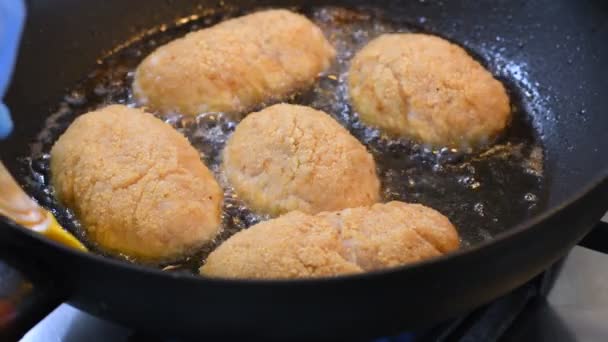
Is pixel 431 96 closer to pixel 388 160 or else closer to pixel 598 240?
pixel 388 160

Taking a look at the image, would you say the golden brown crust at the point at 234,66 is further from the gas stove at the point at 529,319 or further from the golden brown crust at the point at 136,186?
the gas stove at the point at 529,319

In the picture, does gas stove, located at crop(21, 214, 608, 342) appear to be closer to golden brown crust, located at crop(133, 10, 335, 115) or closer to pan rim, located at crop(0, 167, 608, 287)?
pan rim, located at crop(0, 167, 608, 287)

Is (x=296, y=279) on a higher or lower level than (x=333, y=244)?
higher

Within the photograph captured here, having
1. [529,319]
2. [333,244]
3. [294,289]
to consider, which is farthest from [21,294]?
[529,319]

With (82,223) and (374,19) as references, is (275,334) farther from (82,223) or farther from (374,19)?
(374,19)

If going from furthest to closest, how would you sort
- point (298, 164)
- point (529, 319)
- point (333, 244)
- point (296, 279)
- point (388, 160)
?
point (388, 160)
point (298, 164)
point (529, 319)
point (333, 244)
point (296, 279)

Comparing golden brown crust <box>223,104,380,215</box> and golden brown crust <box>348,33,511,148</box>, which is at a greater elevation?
golden brown crust <box>348,33,511,148</box>

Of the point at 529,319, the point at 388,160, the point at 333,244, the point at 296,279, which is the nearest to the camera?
the point at 296,279

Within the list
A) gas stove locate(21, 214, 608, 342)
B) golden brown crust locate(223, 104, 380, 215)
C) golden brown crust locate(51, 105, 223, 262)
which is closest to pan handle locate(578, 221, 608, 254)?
gas stove locate(21, 214, 608, 342)
